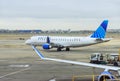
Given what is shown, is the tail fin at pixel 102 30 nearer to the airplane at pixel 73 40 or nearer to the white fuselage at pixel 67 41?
the airplane at pixel 73 40

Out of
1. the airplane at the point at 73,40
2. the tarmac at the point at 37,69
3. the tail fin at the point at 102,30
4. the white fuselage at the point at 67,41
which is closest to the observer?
the tarmac at the point at 37,69

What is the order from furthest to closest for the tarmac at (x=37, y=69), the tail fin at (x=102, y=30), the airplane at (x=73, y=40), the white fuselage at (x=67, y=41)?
the white fuselage at (x=67, y=41) < the airplane at (x=73, y=40) < the tail fin at (x=102, y=30) < the tarmac at (x=37, y=69)

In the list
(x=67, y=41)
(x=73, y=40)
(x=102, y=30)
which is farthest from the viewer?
(x=67, y=41)

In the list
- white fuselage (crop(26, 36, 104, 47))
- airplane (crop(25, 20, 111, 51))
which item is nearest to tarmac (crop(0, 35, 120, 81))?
airplane (crop(25, 20, 111, 51))

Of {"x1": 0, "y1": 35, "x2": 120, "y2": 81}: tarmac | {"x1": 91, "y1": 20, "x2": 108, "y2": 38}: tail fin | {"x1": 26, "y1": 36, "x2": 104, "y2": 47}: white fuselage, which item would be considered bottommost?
{"x1": 0, "y1": 35, "x2": 120, "y2": 81}: tarmac

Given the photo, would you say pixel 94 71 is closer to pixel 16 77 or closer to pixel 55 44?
pixel 16 77

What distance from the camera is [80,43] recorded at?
61.8m

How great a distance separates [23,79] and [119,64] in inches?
518

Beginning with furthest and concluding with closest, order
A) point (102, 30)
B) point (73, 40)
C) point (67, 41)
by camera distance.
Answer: point (67, 41) < point (73, 40) < point (102, 30)

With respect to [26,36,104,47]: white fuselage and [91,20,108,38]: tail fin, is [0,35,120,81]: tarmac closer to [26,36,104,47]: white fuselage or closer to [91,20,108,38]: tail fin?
[91,20,108,38]: tail fin

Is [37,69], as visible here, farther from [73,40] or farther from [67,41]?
[67,41]

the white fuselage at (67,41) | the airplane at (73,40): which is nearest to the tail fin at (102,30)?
the airplane at (73,40)

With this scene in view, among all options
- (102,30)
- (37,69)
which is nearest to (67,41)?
(102,30)

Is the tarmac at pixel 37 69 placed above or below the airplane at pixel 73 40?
below
